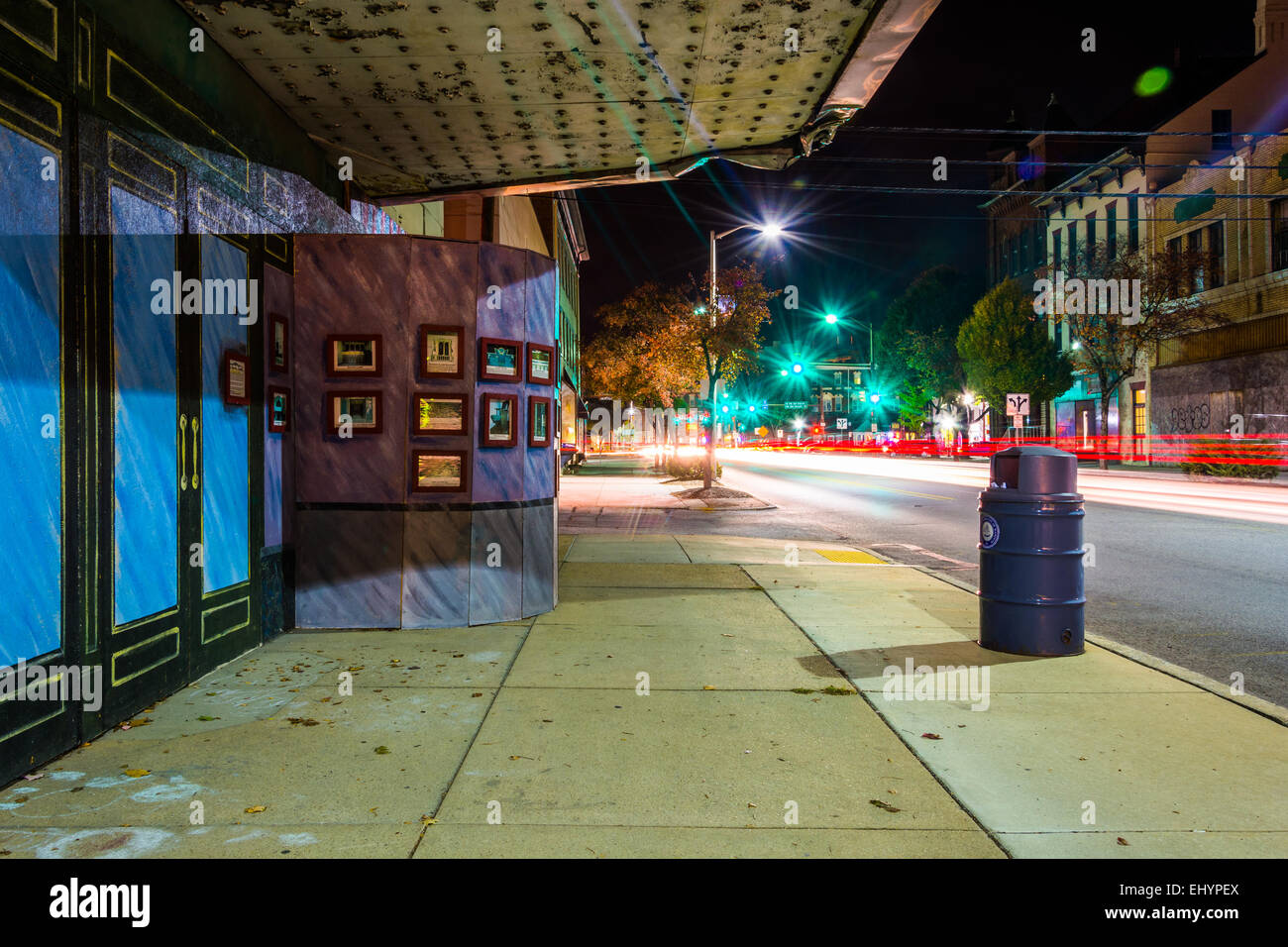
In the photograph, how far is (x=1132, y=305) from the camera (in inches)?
1490

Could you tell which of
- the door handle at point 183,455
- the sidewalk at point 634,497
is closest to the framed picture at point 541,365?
the door handle at point 183,455

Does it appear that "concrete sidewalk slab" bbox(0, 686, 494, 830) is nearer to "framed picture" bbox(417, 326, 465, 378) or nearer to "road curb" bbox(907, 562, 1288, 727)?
"framed picture" bbox(417, 326, 465, 378)

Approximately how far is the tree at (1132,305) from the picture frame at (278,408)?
37.5 metres

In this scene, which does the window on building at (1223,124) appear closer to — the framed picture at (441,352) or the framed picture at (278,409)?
the framed picture at (441,352)

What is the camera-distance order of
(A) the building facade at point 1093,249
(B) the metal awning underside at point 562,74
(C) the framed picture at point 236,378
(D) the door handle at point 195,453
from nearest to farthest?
(B) the metal awning underside at point 562,74, (D) the door handle at point 195,453, (C) the framed picture at point 236,378, (A) the building facade at point 1093,249

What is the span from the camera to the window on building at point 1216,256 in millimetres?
36406

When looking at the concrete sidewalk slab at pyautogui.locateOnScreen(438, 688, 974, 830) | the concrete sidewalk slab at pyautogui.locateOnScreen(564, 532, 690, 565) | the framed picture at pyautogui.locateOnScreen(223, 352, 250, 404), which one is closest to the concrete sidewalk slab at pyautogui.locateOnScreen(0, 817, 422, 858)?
the concrete sidewalk slab at pyautogui.locateOnScreen(438, 688, 974, 830)

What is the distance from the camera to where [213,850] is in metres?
3.33

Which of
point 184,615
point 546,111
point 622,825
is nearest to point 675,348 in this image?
point 546,111

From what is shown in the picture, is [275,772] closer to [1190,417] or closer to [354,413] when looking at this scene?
[354,413]

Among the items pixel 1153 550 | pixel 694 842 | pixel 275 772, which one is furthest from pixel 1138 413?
pixel 275 772

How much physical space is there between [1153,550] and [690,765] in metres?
10.7

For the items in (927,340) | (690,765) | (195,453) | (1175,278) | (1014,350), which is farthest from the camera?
(927,340)

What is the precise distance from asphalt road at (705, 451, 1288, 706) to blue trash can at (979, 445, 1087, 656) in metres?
1.07
